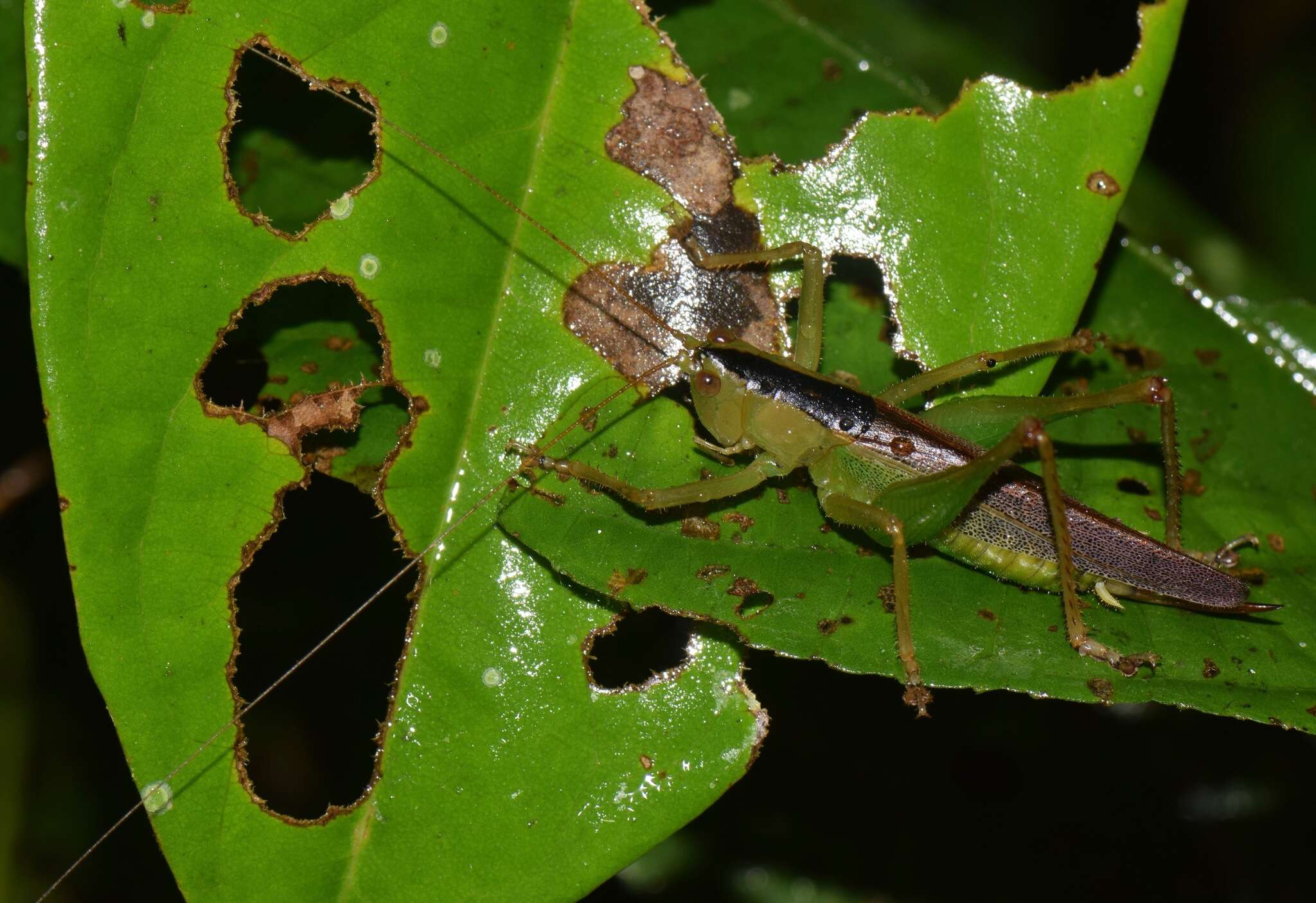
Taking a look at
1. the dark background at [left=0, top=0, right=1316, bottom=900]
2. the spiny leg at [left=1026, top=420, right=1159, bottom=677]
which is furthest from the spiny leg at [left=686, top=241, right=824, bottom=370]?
the dark background at [left=0, top=0, right=1316, bottom=900]

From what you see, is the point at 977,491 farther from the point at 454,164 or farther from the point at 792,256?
the point at 454,164

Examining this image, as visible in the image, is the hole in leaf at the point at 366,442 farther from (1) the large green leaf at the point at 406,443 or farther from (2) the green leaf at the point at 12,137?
(2) the green leaf at the point at 12,137

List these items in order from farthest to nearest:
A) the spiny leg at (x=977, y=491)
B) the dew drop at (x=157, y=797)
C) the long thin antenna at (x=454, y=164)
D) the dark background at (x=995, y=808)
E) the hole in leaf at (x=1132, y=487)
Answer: the dark background at (x=995, y=808), the hole in leaf at (x=1132, y=487), the spiny leg at (x=977, y=491), the long thin antenna at (x=454, y=164), the dew drop at (x=157, y=797)

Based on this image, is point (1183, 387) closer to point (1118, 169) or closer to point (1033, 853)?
point (1118, 169)

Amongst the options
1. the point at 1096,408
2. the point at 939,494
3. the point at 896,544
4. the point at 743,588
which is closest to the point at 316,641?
the point at 743,588

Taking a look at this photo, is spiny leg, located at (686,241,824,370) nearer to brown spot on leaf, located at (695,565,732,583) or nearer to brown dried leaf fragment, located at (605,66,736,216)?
brown dried leaf fragment, located at (605,66,736,216)

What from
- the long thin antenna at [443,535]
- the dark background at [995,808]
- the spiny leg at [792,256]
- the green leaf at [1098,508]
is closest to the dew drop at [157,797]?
the long thin antenna at [443,535]

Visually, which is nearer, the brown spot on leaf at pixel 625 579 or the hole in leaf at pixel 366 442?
the brown spot on leaf at pixel 625 579
